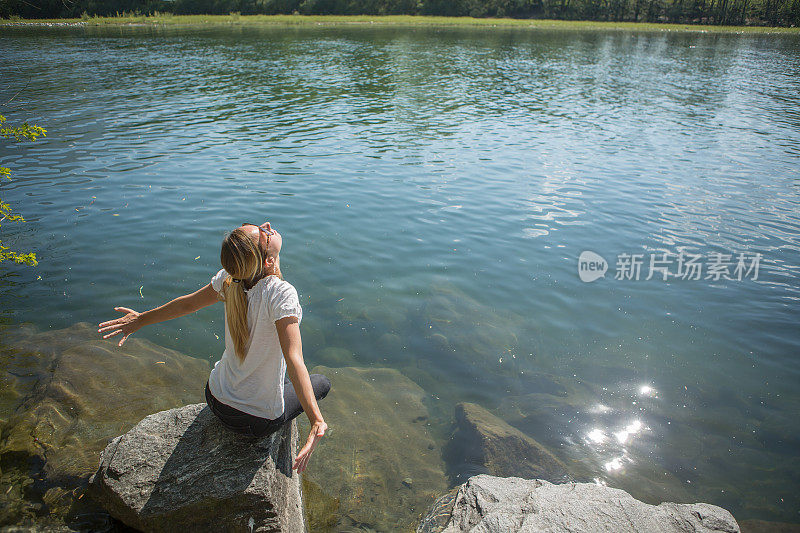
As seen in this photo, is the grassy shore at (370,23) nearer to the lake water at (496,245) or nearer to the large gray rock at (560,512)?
the lake water at (496,245)

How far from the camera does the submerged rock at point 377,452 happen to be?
14.9ft

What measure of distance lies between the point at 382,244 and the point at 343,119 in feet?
41.4

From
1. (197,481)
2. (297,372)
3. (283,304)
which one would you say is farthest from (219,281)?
(197,481)

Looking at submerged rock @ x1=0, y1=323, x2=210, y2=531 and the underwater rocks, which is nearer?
submerged rock @ x1=0, y1=323, x2=210, y2=531

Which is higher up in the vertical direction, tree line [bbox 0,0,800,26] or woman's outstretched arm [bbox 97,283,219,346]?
tree line [bbox 0,0,800,26]

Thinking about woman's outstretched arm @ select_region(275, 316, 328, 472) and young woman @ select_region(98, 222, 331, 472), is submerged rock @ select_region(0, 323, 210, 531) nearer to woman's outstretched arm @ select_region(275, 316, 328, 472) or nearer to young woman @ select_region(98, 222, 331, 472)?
young woman @ select_region(98, 222, 331, 472)

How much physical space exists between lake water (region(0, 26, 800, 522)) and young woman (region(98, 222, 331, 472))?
2.63 meters

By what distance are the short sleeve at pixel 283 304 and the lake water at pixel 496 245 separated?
9.87 ft

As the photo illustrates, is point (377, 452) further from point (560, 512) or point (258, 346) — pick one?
point (258, 346)

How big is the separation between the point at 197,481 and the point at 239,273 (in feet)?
5.31

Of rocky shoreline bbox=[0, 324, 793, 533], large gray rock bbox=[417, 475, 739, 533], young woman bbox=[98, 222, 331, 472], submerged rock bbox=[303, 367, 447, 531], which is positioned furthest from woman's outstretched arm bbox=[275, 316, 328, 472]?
submerged rock bbox=[303, 367, 447, 531]

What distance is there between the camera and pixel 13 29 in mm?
60375

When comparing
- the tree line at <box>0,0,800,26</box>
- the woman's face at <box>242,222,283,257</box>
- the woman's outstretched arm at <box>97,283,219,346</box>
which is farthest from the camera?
the tree line at <box>0,0,800,26</box>

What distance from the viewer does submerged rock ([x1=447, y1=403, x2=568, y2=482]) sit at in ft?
16.4
